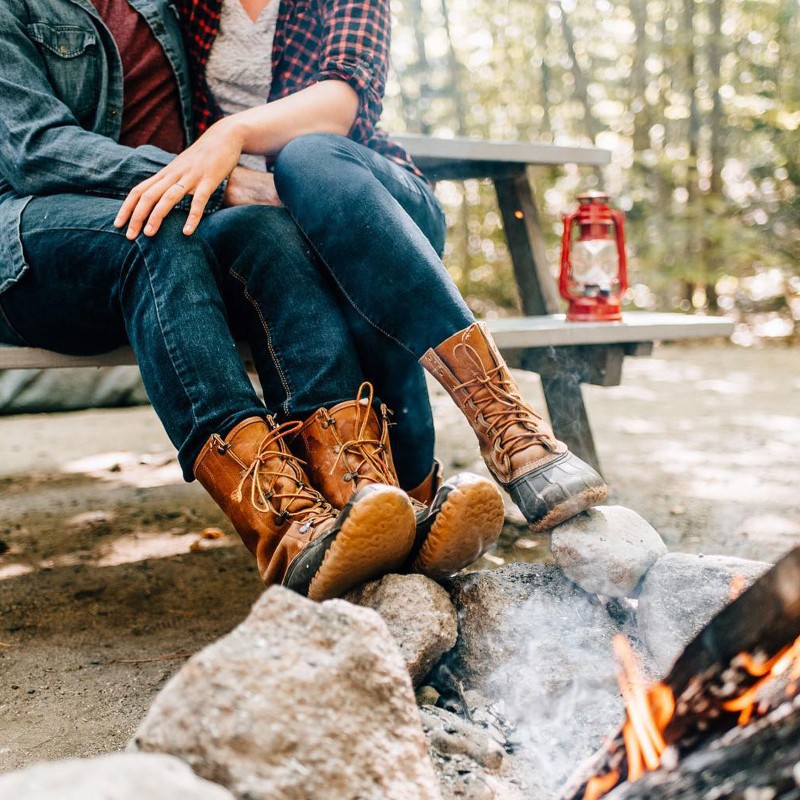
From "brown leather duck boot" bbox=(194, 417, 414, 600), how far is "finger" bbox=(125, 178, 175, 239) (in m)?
0.42

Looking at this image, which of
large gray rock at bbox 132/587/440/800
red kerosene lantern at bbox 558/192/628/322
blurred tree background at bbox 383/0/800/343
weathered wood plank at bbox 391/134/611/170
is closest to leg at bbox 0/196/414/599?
large gray rock at bbox 132/587/440/800

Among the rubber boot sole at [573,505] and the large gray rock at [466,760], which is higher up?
the rubber boot sole at [573,505]

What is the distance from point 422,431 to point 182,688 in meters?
0.96

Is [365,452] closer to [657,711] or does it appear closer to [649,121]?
[657,711]

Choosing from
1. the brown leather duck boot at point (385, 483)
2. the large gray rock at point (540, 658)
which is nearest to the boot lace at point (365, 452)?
the brown leather duck boot at point (385, 483)

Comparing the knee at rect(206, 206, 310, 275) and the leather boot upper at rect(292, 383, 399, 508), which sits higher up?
the knee at rect(206, 206, 310, 275)

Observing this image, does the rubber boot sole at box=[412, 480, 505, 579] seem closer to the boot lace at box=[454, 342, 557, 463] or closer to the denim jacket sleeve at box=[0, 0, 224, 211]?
the boot lace at box=[454, 342, 557, 463]

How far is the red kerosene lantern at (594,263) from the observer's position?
2535mm

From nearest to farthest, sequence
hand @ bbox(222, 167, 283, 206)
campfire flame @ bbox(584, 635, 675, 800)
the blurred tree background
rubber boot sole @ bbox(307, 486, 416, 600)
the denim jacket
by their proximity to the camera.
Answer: campfire flame @ bbox(584, 635, 675, 800) < rubber boot sole @ bbox(307, 486, 416, 600) < the denim jacket < hand @ bbox(222, 167, 283, 206) < the blurred tree background

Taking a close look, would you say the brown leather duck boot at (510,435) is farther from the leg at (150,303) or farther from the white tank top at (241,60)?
the white tank top at (241,60)

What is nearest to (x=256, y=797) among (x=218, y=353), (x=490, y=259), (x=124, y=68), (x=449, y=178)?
(x=218, y=353)

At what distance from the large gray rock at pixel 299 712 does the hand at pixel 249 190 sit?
100 cm

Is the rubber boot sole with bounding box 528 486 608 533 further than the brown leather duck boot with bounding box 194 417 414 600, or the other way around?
the rubber boot sole with bounding box 528 486 608 533

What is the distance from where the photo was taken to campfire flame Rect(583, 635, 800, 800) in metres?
0.94
